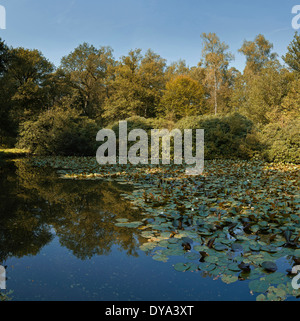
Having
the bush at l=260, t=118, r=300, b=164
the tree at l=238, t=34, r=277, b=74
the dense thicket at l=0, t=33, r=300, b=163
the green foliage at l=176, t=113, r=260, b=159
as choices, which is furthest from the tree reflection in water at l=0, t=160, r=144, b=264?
the tree at l=238, t=34, r=277, b=74

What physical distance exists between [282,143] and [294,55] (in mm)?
16878

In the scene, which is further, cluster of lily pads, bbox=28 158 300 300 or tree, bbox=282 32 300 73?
tree, bbox=282 32 300 73

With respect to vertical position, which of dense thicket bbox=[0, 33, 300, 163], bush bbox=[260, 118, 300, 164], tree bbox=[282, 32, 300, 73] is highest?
tree bbox=[282, 32, 300, 73]

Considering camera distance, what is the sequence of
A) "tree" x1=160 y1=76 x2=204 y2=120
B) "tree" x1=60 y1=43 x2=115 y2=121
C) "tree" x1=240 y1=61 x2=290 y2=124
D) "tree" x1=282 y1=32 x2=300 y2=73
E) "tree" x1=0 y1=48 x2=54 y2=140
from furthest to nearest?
"tree" x1=60 y1=43 x2=115 y2=121 → "tree" x1=282 y1=32 x2=300 y2=73 → "tree" x1=160 y1=76 x2=204 y2=120 → "tree" x1=240 y1=61 x2=290 y2=124 → "tree" x1=0 y1=48 x2=54 y2=140

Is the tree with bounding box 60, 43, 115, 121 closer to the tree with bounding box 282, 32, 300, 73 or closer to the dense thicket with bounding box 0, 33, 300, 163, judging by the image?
the dense thicket with bounding box 0, 33, 300, 163

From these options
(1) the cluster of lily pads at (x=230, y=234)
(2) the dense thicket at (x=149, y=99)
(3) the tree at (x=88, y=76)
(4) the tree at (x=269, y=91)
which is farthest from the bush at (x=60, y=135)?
(4) the tree at (x=269, y=91)

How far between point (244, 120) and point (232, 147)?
1817 millimetres

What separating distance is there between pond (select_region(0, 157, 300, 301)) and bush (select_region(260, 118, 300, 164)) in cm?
617

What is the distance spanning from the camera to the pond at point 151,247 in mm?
1882

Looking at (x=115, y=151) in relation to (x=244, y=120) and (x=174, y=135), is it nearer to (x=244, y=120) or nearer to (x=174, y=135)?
(x=174, y=135)

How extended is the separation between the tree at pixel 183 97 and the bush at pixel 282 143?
1037cm

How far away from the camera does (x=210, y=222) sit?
130 inches

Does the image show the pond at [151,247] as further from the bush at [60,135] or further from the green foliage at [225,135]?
the bush at [60,135]

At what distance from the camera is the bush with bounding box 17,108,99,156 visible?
15539 mm
